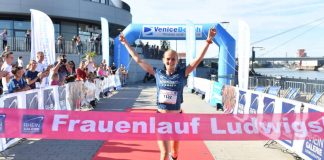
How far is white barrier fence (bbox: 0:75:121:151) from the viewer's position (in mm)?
7484

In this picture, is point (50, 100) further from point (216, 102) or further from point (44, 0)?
point (44, 0)

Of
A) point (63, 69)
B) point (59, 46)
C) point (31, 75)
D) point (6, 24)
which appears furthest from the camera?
point (6, 24)

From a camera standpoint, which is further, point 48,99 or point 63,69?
point 63,69

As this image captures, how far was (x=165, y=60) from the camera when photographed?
220 inches

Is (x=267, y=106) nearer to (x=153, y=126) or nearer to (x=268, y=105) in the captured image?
(x=268, y=105)

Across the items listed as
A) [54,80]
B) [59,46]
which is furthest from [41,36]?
[59,46]

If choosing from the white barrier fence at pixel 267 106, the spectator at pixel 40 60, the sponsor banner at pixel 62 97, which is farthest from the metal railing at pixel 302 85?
the spectator at pixel 40 60

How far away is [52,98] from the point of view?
10406 mm

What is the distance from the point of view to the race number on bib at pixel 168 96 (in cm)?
561

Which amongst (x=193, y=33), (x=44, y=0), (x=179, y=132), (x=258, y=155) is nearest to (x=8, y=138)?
(x=179, y=132)

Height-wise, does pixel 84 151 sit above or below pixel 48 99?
below

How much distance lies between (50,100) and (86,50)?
21331 millimetres

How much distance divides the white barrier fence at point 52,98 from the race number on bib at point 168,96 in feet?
9.99

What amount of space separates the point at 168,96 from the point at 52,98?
5632 mm
